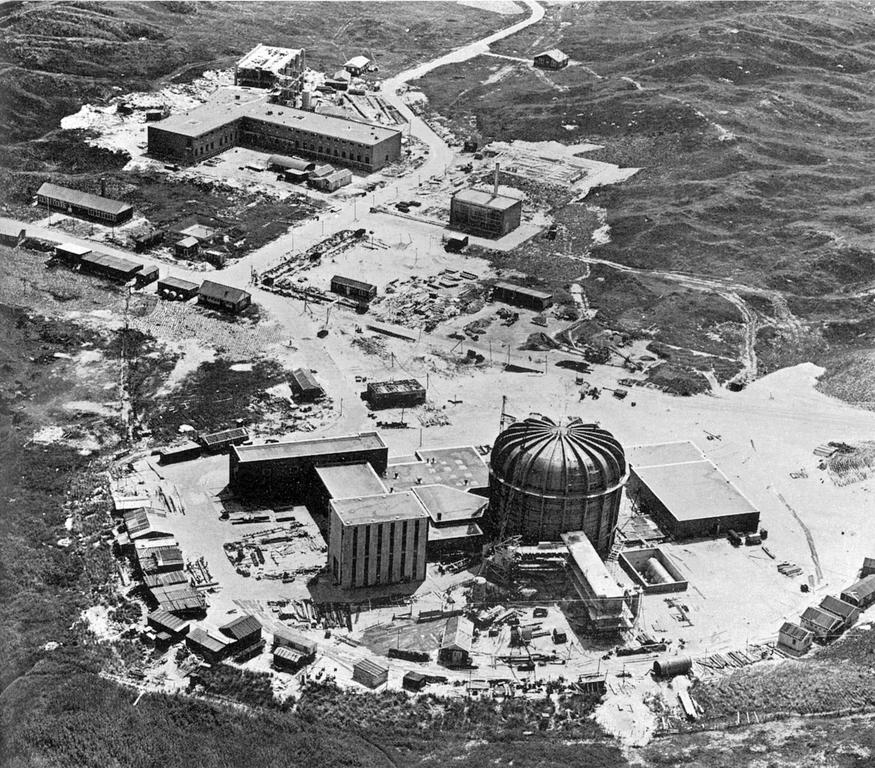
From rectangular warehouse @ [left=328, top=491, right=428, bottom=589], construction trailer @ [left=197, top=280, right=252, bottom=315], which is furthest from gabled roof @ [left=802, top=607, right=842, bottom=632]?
construction trailer @ [left=197, top=280, right=252, bottom=315]

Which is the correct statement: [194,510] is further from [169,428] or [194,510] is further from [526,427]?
[526,427]

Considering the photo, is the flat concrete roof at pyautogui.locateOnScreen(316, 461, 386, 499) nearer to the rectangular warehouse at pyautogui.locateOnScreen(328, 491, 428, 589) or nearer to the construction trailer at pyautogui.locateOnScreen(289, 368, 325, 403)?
the rectangular warehouse at pyautogui.locateOnScreen(328, 491, 428, 589)

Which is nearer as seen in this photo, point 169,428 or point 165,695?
point 165,695

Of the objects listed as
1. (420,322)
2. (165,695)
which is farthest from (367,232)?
(165,695)

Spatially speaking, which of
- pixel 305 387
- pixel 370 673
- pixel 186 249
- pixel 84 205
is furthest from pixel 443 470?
pixel 84 205

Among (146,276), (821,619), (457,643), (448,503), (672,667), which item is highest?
(672,667)

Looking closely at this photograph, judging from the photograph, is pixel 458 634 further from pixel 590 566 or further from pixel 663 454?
pixel 663 454
